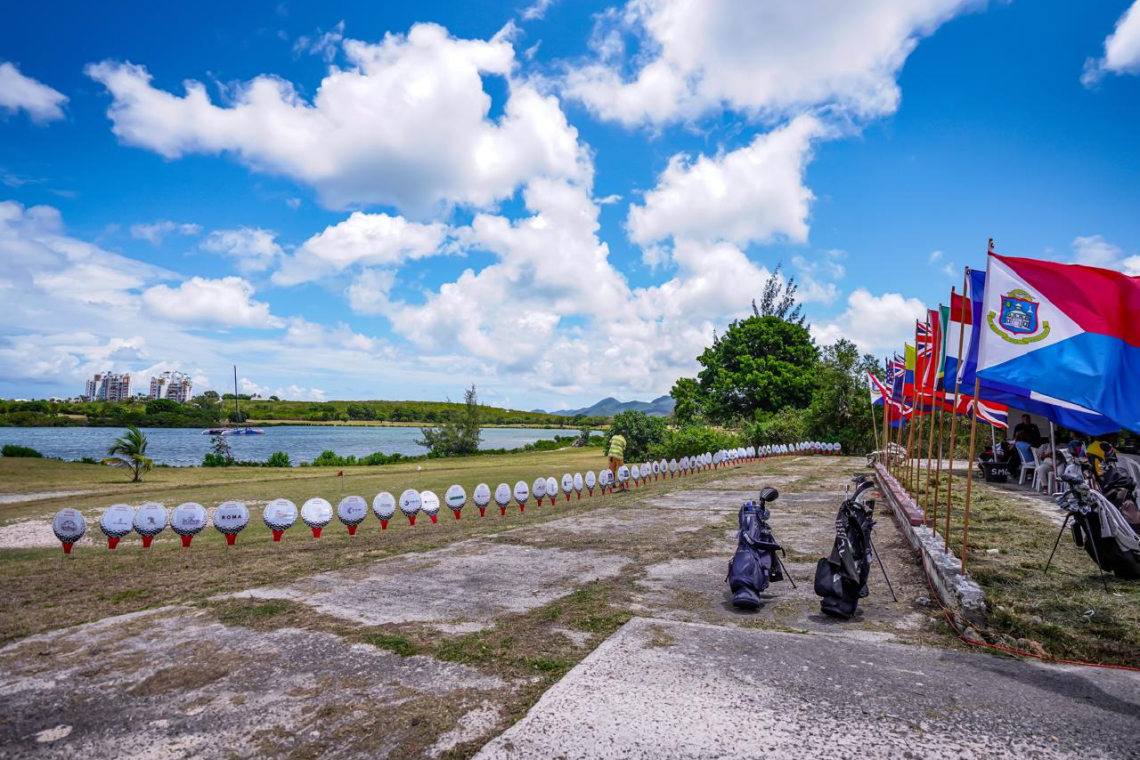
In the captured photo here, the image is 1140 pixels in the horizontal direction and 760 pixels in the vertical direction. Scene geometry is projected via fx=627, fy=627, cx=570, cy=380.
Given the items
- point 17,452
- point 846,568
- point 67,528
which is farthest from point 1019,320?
point 17,452

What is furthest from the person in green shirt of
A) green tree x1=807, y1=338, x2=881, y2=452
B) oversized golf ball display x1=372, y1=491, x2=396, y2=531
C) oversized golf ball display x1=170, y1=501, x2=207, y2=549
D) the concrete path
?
green tree x1=807, y1=338, x2=881, y2=452

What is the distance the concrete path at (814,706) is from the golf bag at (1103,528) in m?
2.83

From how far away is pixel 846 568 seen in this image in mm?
5758

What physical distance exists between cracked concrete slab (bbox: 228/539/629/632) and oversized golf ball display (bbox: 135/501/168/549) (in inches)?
160

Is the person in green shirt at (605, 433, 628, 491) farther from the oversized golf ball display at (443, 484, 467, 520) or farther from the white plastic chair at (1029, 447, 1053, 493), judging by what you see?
the white plastic chair at (1029, 447, 1053, 493)

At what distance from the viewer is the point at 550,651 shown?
15.5ft

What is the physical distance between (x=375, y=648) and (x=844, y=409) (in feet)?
114

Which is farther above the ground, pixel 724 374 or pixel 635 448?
pixel 724 374

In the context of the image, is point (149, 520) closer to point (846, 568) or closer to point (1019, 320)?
point (846, 568)

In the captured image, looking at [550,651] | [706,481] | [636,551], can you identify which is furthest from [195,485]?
[550,651]

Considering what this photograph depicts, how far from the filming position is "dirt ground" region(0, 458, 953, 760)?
3.48 meters

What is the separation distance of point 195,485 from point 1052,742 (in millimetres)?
27258

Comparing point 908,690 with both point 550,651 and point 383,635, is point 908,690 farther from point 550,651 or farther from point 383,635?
point 383,635

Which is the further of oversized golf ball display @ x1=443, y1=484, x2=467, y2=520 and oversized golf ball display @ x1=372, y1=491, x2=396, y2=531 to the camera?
oversized golf ball display @ x1=443, y1=484, x2=467, y2=520
